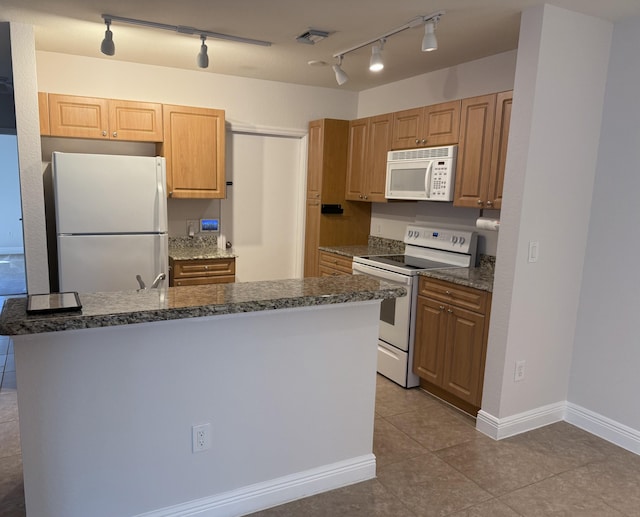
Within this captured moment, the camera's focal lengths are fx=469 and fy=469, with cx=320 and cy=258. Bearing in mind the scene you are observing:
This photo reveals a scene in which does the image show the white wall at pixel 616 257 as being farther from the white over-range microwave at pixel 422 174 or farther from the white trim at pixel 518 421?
the white over-range microwave at pixel 422 174

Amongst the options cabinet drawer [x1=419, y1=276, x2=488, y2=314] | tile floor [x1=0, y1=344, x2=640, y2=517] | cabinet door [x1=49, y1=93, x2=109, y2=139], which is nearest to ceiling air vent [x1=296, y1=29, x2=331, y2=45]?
cabinet door [x1=49, y1=93, x2=109, y2=139]

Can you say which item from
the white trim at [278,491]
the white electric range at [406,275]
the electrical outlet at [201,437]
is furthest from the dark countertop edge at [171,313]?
the white electric range at [406,275]

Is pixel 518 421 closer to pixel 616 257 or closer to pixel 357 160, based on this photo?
pixel 616 257

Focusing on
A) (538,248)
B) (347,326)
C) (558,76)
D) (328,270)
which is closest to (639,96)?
→ (558,76)

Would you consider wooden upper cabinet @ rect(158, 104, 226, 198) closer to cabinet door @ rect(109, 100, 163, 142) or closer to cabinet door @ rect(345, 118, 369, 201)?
cabinet door @ rect(109, 100, 163, 142)

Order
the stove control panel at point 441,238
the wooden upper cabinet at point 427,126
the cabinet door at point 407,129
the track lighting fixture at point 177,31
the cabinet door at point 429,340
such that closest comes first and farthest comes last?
the track lighting fixture at point 177,31, the cabinet door at point 429,340, the wooden upper cabinet at point 427,126, the stove control panel at point 441,238, the cabinet door at point 407,129

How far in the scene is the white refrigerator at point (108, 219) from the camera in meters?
3.30

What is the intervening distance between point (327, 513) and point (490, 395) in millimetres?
1290

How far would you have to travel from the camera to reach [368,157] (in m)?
4.28

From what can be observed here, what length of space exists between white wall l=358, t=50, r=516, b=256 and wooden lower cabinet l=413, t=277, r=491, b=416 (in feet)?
2.06

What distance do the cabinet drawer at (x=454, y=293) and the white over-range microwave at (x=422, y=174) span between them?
635 mm

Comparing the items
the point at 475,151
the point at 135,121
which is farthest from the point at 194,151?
the point at 475,151

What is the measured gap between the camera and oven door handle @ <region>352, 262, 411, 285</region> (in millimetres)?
3430

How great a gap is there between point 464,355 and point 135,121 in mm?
3049
